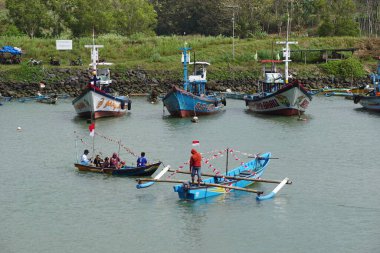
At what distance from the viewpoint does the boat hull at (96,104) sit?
250 ft

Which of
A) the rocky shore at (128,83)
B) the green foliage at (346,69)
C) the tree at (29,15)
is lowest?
the rocky shore at (128,83)

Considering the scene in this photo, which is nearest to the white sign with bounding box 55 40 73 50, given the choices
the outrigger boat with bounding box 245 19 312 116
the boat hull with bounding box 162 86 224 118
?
the outrigger boat with bounding box 245 19 312 116

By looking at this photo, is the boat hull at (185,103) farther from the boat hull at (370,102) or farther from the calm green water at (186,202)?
the boat hull at (370,102)

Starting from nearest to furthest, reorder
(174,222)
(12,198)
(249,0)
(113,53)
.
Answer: (174,222) → (12,198) → (113,53) → (249,0)

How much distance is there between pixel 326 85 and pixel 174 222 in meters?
72.7

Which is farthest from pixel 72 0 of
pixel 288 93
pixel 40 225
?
pixel 40 225

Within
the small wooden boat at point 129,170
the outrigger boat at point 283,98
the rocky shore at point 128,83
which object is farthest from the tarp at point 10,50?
the small wooden boat at point 129,170

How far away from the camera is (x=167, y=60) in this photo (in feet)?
378

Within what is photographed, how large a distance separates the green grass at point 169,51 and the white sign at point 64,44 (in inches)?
26.3

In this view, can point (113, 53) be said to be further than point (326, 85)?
Result: Yes

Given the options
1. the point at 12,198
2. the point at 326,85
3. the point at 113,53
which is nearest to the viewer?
the point at 12,198

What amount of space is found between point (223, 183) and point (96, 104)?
35.6 metres

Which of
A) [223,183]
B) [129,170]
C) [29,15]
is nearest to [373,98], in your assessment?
[129,170]

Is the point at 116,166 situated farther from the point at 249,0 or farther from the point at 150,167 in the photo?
the point at 249,0
